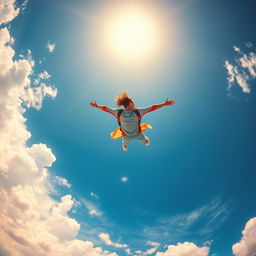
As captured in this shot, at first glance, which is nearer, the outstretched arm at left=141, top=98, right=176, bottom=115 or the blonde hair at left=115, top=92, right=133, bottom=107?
the outstretched arm at left=141, top=98, right=176, bottom=115

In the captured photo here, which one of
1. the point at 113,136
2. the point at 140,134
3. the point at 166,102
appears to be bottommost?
the point at 113,136

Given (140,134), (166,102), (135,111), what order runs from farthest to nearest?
(140,134), (135,111), (166,102)

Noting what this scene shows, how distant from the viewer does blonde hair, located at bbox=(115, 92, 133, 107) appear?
6.23m

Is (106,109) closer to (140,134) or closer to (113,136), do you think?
(113,136)

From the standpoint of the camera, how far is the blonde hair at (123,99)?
245 inches

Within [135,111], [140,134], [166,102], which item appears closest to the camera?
[166,102]

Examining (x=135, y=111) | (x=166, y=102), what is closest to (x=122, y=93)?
(x=135, y=111)

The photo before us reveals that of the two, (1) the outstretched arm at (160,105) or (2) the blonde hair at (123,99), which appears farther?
(2) the blonde hair at (123,99)

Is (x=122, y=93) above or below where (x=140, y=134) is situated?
above

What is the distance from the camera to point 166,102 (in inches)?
231

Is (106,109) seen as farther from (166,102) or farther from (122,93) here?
(166,102)

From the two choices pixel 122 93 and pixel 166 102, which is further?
pixel 122 93

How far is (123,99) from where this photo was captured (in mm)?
6297

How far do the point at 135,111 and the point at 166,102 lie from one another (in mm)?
1194
